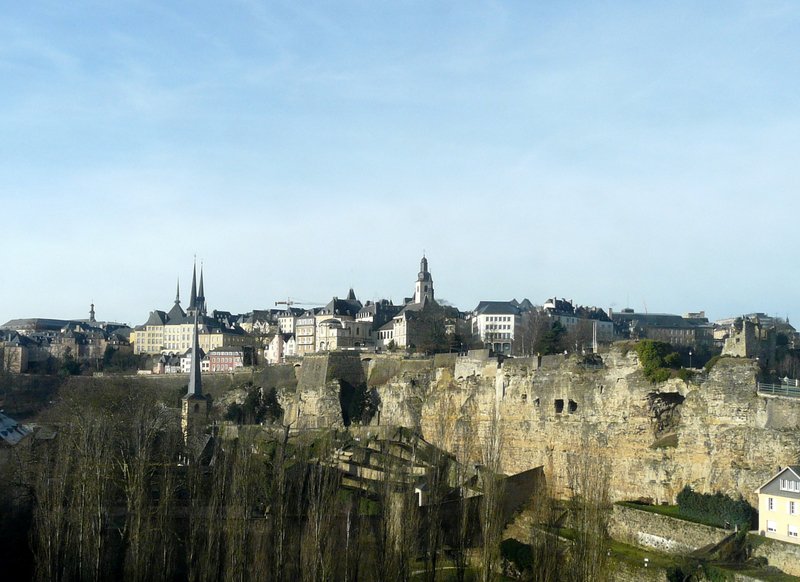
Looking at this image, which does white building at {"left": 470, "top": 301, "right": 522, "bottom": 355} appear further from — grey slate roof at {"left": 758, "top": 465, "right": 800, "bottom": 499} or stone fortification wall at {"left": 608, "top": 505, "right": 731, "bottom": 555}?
grey slate roof at {"left": 758, "top": 465, "right": 800, "bottom": 499}

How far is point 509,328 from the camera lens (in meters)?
96.8

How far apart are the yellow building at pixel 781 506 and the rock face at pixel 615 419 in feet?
5.77

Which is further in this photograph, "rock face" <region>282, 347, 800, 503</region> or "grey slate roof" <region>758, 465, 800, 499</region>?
"rock face" <region>282, 347, 800, 503</region>

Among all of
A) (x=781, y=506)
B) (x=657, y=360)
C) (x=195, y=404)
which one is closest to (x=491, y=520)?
(x=781, y=506)

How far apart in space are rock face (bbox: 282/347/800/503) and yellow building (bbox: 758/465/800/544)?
1759 mm

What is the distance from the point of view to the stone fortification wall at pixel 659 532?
3231 cm

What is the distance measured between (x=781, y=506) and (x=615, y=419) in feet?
36.7

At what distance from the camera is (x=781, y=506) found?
101 ft

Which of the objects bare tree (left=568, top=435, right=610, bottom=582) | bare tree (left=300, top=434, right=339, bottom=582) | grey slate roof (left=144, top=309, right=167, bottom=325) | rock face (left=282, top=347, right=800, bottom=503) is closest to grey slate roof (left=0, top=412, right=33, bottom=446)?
bare tree (left=300, top=434, right=339, bottom=582)

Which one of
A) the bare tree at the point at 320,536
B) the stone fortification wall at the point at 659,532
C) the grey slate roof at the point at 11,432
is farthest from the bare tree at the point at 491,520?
the grey slate roof at the point at 11,432

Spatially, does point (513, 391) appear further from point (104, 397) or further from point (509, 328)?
point (509, 328)

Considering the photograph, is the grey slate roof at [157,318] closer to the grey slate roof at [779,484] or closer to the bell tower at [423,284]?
the bell tower at [423,284]

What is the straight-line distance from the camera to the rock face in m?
34.6

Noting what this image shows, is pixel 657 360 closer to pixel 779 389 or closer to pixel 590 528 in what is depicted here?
pixel 779 389
